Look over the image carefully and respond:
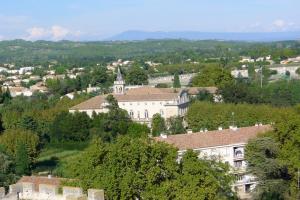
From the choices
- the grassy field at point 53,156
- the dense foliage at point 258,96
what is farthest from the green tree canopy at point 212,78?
the grassy field at point 53,156

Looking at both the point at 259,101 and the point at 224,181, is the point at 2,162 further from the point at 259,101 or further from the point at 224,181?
the point at 259,101

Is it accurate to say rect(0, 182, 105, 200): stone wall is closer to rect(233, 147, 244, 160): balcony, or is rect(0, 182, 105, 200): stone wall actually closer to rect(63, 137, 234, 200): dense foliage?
rect(63, 137, 234, 200): dense foliage

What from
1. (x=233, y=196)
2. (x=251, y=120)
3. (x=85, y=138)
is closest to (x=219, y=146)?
(x=233, y=196)

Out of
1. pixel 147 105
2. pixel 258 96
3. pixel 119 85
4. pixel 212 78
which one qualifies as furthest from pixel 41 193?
pixel 212 78

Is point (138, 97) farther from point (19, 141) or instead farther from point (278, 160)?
point (278, 160)

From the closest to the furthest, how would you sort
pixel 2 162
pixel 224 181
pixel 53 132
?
pixel 224 181 < pixel 2 162 < pixel 53 132

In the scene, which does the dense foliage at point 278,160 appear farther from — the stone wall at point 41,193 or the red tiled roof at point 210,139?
the stone wall at point 41,193
